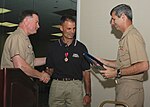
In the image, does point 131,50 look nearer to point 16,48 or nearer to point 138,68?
point 138,68

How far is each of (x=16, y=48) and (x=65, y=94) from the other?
79 centimetres

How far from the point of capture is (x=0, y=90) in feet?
4.62

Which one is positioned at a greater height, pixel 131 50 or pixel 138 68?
pixel 131 50

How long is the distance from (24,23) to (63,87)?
848mm

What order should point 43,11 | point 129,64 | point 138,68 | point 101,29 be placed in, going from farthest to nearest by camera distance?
point 43,11 < point 101,29 < point 129,64 < point 138,68

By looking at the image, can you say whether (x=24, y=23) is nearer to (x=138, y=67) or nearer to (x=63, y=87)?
(x=63, y=87)

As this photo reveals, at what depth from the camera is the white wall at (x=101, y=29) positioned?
2994 mm

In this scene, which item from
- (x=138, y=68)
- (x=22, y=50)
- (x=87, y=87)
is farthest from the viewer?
(x=87, y=87)

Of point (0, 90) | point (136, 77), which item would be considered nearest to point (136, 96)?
point (136, 77)

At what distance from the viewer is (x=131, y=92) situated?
2271 mm

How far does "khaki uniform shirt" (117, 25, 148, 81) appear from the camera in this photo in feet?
7.24

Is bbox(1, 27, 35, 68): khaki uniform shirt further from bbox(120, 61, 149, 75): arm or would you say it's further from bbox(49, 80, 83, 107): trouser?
bbox(120, 61, 149, 75): arm

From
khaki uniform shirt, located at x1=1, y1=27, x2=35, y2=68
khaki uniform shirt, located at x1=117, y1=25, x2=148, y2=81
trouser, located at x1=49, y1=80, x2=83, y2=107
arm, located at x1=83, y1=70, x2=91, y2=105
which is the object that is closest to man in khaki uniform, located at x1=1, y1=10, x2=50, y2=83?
khaki uniform shirt, located at x1=1, y1=27, x2=35, y2=68

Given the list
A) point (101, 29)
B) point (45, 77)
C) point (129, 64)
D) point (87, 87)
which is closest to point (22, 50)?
point (45, 77)
